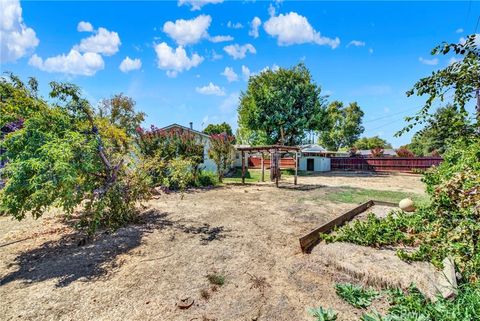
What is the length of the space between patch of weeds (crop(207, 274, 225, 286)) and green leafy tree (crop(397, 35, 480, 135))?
306 cm

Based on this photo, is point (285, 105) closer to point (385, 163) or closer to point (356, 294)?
point (385, 163)

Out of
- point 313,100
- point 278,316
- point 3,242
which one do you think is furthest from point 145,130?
point 313,100

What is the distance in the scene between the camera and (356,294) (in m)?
3.11

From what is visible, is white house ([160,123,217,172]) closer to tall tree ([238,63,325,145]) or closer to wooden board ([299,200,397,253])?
tall tree ([238,63,325,145])

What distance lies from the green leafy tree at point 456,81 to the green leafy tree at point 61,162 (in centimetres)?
491

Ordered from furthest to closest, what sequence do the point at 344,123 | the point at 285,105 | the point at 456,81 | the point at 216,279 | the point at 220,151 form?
the point at 344,123 < the point at 285,105 < the point at 220,151 < the point at 216,279 < the point at 456,81

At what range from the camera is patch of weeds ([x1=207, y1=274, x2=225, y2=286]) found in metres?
3.44

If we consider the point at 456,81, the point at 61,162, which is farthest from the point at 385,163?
the point at 61,162

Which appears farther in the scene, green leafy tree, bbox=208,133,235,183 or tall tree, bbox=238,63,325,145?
tall tree, bbox=238,63,325,145

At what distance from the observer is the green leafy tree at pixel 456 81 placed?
A: 2.23 meters

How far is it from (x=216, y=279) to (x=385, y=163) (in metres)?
23.4

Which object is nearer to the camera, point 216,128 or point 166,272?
point 166,272

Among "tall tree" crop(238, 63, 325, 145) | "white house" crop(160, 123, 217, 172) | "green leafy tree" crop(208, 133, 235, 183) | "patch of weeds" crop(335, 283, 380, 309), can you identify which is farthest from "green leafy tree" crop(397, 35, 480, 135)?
"tall tree" crop(238, 63, 325, 145)

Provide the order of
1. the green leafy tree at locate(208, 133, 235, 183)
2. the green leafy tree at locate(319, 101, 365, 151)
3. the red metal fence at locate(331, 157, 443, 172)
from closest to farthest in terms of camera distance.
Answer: the green leafy tree at locate(208, 133, 235, 183) < the red metal fence at locate(331, 157, 443, 172) < the green leafy tree at locate(319, 101, 365, 151)
